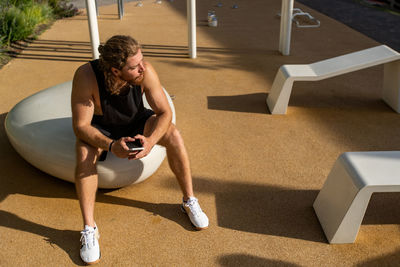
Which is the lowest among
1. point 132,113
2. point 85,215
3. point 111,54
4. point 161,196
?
point 161,196

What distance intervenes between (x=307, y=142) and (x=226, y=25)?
16.2 ft

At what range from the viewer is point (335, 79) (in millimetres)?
5152

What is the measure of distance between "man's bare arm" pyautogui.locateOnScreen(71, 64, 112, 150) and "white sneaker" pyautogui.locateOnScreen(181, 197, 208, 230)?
68cm

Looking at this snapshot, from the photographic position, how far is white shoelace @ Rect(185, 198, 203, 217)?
266cm

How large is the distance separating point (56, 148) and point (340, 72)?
2.77 meters

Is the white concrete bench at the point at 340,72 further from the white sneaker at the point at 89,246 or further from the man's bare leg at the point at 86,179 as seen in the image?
the white sneaker at the point at 89,246

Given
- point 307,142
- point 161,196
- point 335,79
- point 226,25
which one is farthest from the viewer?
point 226,25

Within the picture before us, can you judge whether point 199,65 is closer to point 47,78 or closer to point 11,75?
point 47,78

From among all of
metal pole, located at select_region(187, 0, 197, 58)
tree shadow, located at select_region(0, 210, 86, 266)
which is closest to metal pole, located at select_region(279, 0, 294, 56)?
metal pole, located at select_region(187, 0, 197, 58)

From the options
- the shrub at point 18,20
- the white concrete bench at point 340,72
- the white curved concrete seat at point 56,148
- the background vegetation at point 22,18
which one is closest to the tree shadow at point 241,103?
the white concrete bench at point 340,72

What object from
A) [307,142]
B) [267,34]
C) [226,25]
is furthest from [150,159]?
[226,25]

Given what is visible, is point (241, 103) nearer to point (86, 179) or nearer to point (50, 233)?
point (86, 179)

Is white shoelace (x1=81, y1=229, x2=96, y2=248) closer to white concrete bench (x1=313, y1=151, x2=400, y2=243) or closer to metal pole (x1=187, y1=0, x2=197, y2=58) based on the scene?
white concrete bench (x1=313, y1=151, x2=400, y2=243)

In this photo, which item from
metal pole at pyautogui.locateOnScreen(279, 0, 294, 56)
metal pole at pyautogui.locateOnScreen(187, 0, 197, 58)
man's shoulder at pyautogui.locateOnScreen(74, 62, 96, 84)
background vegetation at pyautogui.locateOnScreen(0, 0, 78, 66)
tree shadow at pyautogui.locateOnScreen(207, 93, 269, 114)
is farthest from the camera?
background vegetation at pyautogui.locateOnScreen(0, 0, 78, 66)
